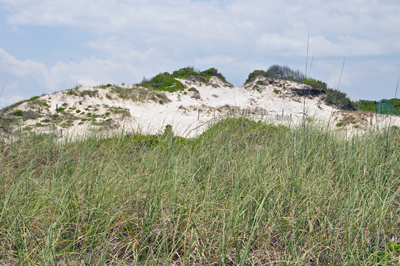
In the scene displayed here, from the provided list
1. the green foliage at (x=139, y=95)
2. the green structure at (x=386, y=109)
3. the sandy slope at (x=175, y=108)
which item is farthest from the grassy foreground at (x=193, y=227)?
the green foliage at (x=139, y=95)

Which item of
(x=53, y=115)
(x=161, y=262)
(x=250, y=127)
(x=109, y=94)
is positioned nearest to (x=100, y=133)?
(x=250, y=127)

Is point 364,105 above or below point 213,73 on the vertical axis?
below

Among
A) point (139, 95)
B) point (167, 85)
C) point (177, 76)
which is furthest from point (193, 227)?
point (177, 76)

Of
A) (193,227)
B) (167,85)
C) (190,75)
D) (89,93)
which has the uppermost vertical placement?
(190,75)

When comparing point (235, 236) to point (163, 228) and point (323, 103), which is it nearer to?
point (163, 228)

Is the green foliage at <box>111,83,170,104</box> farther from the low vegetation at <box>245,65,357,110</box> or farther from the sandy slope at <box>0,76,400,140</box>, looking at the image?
the low vegetation at <box>245,65,357,110</box>

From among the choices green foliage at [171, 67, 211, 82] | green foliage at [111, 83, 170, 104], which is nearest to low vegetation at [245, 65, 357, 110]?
green foliage at [171, 67, 211, 82]

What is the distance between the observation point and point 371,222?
267cm

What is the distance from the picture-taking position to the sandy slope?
10281 mm

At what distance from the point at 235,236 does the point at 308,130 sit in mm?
3326

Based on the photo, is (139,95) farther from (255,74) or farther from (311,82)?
(311,82)

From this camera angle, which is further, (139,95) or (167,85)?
(167,85)

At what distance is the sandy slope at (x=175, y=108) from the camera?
33.7ft

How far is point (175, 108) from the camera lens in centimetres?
1392
